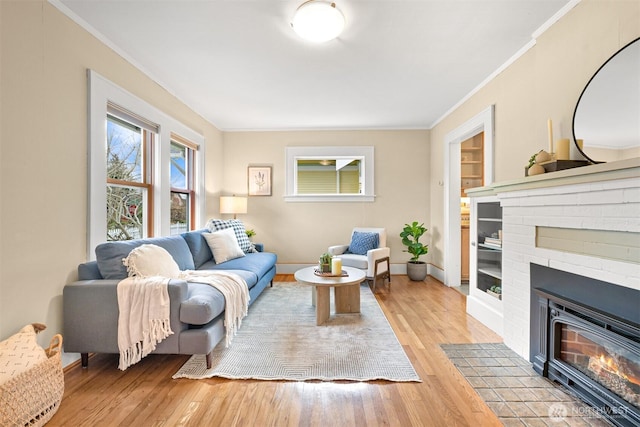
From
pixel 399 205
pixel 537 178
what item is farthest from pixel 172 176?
pixel 537 178

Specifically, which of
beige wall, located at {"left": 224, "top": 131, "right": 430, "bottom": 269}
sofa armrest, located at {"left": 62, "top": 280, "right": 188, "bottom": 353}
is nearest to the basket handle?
sofa armrest, located at {"left": 62, "top": 280, "right": 188, "bottom": 353}

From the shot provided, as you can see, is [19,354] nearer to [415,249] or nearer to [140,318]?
[140,318]

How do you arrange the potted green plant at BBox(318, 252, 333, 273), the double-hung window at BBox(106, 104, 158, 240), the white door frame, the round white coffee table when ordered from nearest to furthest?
the double-hung window at BBox(106, 104, 158, 240), the round white coffee table, the potted green plant at BBox(318, 252, 333, 273), the white door frame

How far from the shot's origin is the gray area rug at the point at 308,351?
200 cm

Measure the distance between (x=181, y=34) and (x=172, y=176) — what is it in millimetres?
1911

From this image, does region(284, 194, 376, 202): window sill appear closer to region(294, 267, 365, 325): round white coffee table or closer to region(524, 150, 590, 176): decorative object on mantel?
region(294, 267, 365, 325): round white coffee table

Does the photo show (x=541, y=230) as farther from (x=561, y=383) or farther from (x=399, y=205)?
(x=399, y=205)

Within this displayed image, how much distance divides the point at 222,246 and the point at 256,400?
7.00 ft

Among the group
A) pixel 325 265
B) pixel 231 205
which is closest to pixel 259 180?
pixel 231 205

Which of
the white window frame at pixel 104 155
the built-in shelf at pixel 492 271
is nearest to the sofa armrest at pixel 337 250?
the built-in shelf at pixel 492 271

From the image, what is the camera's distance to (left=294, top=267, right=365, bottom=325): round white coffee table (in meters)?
2.83

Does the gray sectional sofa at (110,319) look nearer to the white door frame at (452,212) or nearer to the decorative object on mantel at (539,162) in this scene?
the decorative object on mantel at (539,162)

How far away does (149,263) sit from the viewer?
2.25 metres

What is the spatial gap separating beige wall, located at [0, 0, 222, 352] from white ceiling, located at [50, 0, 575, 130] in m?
0.34
